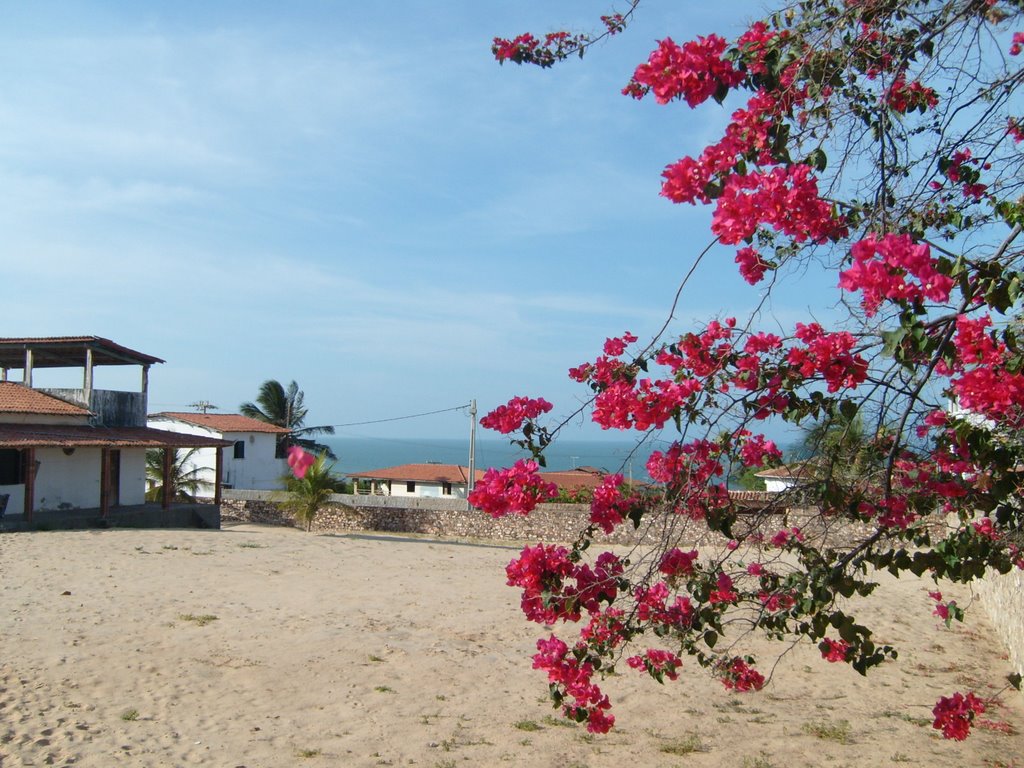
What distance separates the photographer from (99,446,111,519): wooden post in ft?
63.2

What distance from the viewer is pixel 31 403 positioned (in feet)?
64.0

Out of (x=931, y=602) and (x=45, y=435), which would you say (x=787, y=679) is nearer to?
(x=931, y=602)

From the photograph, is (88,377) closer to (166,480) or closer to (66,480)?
(66,480)

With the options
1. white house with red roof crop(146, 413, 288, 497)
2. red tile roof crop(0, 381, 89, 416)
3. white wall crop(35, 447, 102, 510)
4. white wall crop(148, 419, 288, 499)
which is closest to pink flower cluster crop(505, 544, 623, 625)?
red tile roof crop(0, 381, 89, 416)

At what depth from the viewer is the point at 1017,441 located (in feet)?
10.5

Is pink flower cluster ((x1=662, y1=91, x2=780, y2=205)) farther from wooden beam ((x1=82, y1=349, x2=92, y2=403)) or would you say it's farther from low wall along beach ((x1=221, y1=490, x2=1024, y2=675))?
wooden beam ((x1=82, y1=349, x2=92, y2=403))

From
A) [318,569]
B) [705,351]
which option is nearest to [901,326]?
[705,351]

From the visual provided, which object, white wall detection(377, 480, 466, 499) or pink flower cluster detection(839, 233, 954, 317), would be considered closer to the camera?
pink flower cluster detection(839, 233, 954, 317)

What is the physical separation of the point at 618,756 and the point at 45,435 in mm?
15866

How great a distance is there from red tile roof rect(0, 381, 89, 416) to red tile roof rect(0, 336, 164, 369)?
84cm

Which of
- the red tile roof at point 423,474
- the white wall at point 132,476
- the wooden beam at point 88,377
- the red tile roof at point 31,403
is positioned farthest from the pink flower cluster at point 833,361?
the red tile roof at point 423,474

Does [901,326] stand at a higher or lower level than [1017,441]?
higher

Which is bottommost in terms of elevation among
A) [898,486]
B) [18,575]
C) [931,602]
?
[931,602]

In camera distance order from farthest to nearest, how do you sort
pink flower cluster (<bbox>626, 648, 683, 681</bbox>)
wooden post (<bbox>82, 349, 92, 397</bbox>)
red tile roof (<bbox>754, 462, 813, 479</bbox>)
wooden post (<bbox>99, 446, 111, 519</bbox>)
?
wooden post (<bbox>82, 349, 92, 397</bbox>) < wooden post (<bbox>99, 446, 111, 519</bbox>) < red tile roof (<bbox>754, 462, 813, 479</bbox>) < pink flower cluster (<bbox>626, 648, 683, 681</bbox>)
